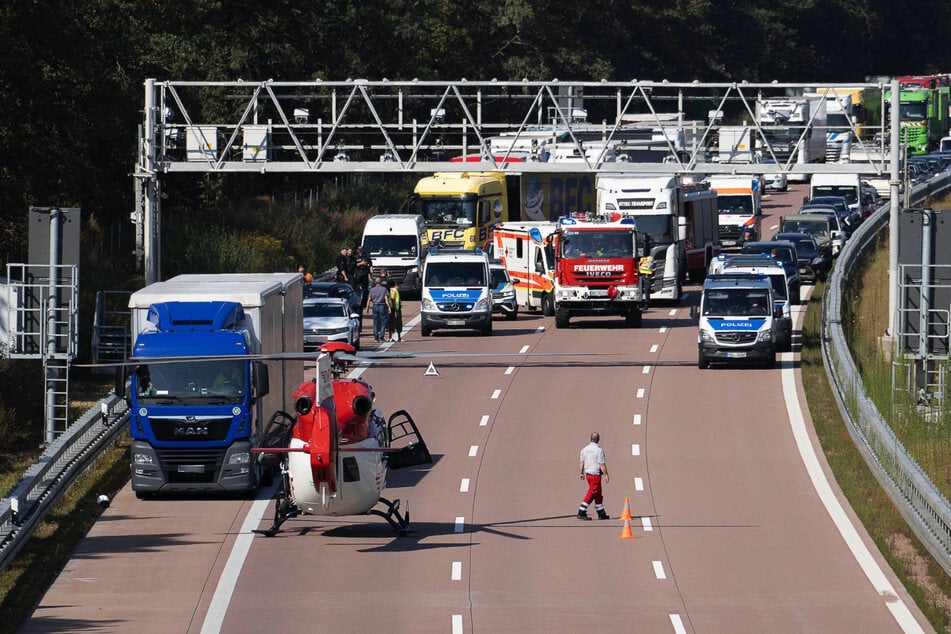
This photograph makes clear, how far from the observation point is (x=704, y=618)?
1803 cm

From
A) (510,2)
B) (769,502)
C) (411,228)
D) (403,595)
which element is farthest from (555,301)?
(510,2)

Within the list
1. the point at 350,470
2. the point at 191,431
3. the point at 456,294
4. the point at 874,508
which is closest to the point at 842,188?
the point at 456,294

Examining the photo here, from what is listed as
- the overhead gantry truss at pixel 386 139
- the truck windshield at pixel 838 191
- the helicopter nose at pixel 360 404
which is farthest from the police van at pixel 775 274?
the truck windshield at pixel 838 191

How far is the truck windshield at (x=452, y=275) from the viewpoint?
4325 centimetres

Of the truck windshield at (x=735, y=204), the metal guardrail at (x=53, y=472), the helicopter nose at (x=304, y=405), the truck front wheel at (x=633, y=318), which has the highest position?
the truck windshield at (x=735, y=204)

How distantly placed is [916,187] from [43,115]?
143 ft

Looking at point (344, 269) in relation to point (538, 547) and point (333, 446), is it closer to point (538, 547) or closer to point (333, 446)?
point (538, 547)

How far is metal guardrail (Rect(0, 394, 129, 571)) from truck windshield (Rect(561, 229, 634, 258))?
16928 millimetres

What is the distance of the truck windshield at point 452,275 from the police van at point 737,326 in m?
7.80

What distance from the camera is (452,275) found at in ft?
142

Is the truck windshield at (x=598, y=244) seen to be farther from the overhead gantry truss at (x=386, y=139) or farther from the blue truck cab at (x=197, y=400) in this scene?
the blue truck cab at (x=197, y=400)

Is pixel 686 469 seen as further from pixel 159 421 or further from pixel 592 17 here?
pixel 592 17

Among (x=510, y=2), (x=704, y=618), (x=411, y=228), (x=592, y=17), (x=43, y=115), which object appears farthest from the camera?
(x=592, y=17)

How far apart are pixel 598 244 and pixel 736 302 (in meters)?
7.19
